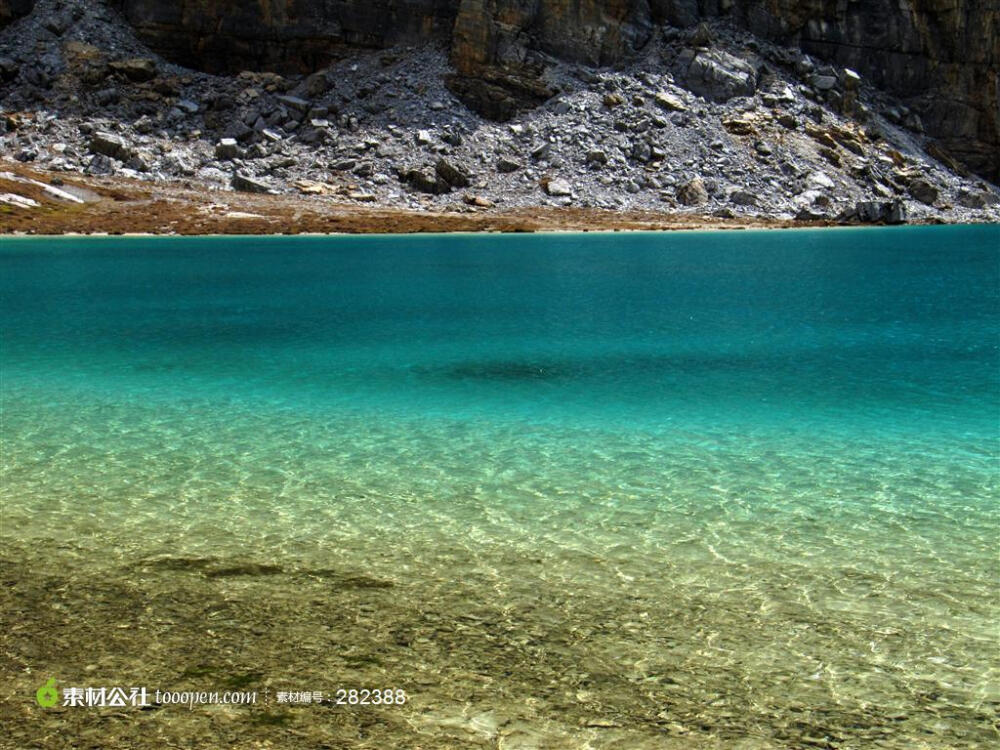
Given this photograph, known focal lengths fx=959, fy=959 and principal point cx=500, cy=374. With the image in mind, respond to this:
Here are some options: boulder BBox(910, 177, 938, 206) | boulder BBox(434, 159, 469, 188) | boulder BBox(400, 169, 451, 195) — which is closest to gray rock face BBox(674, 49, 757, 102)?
boulder BBox(910, 177, 938, 206)

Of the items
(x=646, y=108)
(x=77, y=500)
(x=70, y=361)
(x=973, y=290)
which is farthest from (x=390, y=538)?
(x=646, y=108)

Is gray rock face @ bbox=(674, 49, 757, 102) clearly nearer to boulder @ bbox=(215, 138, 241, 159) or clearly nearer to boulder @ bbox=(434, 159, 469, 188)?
boulder @ bbox=(434, 159, 469, 188)

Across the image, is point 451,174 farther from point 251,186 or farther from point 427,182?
point 251,186

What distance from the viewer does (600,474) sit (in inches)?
512

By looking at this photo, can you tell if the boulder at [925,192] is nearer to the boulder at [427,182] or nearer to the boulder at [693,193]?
the boulder at [693,193]

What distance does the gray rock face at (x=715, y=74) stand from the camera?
124312 mm

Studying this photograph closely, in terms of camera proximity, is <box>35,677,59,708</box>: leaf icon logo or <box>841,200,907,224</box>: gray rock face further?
<box>841,200,907,224</box>: gray rock face

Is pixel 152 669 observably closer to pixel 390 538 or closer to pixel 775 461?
pixel 390 538

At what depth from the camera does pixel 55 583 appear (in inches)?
356

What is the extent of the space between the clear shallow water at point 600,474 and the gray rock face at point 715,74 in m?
99.7

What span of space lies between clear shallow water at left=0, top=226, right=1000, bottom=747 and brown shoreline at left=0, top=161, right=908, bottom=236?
2065 inches

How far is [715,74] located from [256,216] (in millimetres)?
67184

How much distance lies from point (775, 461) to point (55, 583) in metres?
9.28

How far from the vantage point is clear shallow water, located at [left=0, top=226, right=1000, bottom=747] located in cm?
777
